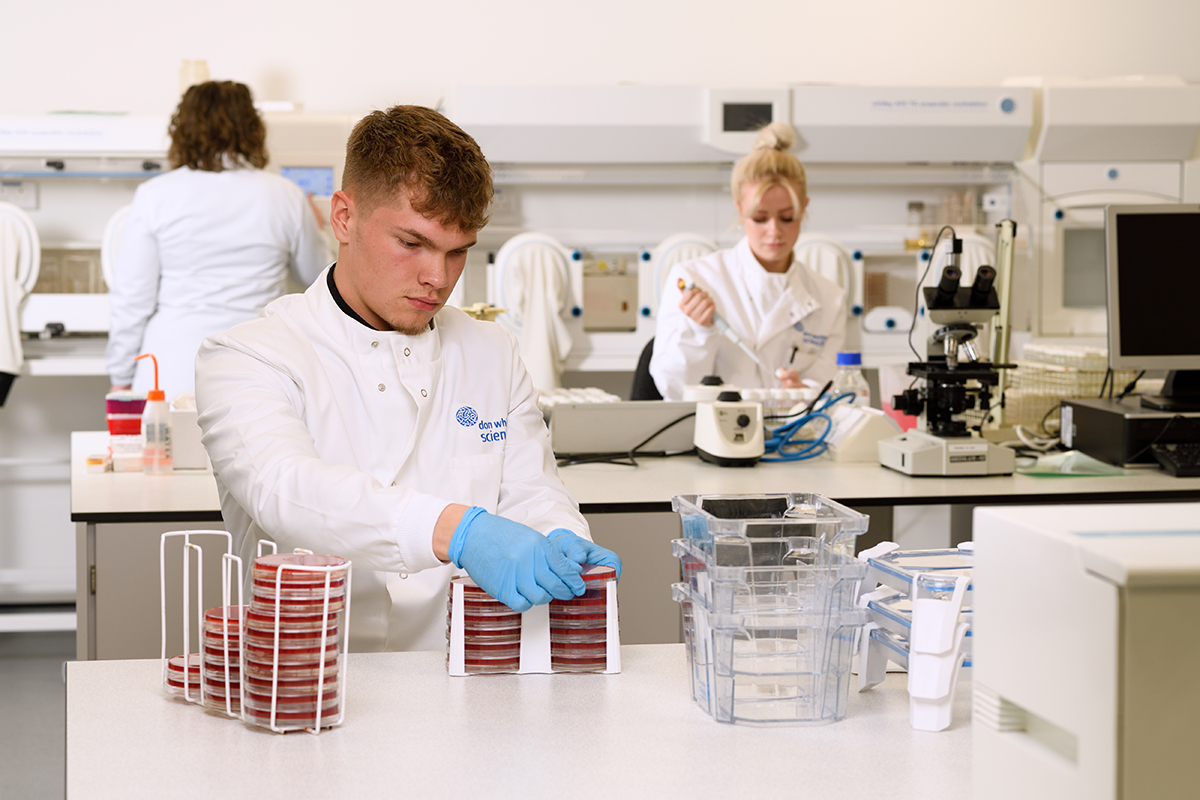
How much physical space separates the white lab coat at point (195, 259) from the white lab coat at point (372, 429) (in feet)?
5.86

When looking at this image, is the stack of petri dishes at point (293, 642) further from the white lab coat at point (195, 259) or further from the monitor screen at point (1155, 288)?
the white lab coat at point (195, 259)

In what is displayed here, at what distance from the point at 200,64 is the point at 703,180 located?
1.84 meters

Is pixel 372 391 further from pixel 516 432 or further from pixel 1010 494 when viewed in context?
pixel 1010 494

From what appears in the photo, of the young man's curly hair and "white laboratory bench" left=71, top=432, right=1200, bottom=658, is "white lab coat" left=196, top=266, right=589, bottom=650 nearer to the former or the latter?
the young man's curly hair

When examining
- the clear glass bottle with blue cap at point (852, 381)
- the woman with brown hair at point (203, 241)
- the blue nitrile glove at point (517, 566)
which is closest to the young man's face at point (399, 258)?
the blue nitrile glove at point (517, 566)

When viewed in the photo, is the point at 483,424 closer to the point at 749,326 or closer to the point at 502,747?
the point at 502,747

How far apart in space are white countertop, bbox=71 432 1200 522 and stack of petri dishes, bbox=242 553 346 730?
986mm

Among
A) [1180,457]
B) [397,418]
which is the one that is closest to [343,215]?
[397,418]

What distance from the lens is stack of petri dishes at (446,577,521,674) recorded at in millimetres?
1202


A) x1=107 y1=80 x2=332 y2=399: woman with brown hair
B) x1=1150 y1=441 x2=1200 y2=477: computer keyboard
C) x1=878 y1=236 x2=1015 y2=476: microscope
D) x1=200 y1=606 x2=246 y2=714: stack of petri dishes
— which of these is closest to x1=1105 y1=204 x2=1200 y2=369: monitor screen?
x1=1150 y1=441 x2=1200 y2=477: computer keyboard

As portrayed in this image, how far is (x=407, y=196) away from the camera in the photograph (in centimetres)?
140

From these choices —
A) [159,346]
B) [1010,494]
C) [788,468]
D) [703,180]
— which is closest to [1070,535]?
[1010,494]

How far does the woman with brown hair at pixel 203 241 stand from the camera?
3174 mm

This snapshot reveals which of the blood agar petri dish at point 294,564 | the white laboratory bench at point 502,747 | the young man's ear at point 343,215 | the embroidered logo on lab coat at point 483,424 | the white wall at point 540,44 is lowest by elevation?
the white laboratory bench at point 502,747
